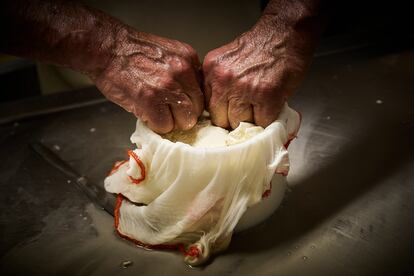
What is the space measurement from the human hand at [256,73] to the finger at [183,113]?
0.08 meters

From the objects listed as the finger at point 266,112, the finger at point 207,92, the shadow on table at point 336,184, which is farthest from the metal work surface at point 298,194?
the finger at point 207,92

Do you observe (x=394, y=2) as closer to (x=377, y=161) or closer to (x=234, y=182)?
(x=377, y=161)

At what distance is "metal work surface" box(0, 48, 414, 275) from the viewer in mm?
1230

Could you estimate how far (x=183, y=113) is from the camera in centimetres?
126

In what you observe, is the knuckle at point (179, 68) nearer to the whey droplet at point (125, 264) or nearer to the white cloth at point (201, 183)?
the white cloth at point (201, 183)

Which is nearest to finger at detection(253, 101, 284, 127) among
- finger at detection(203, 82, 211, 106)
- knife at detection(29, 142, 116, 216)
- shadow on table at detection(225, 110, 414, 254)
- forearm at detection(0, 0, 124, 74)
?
finger at detection(203, 82, 211, 106)

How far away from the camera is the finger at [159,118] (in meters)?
1.24

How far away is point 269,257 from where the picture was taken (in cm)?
123

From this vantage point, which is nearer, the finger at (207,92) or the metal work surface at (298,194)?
the metal work surface at (298,194)

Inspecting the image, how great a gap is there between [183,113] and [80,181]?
0.55 metres

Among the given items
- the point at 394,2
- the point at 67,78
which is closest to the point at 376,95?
the point at 394,2

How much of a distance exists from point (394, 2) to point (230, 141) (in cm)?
166

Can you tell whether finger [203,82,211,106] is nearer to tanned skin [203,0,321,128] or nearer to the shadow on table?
tanned skin [203,0,321,128]

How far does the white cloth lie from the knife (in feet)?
0.68
